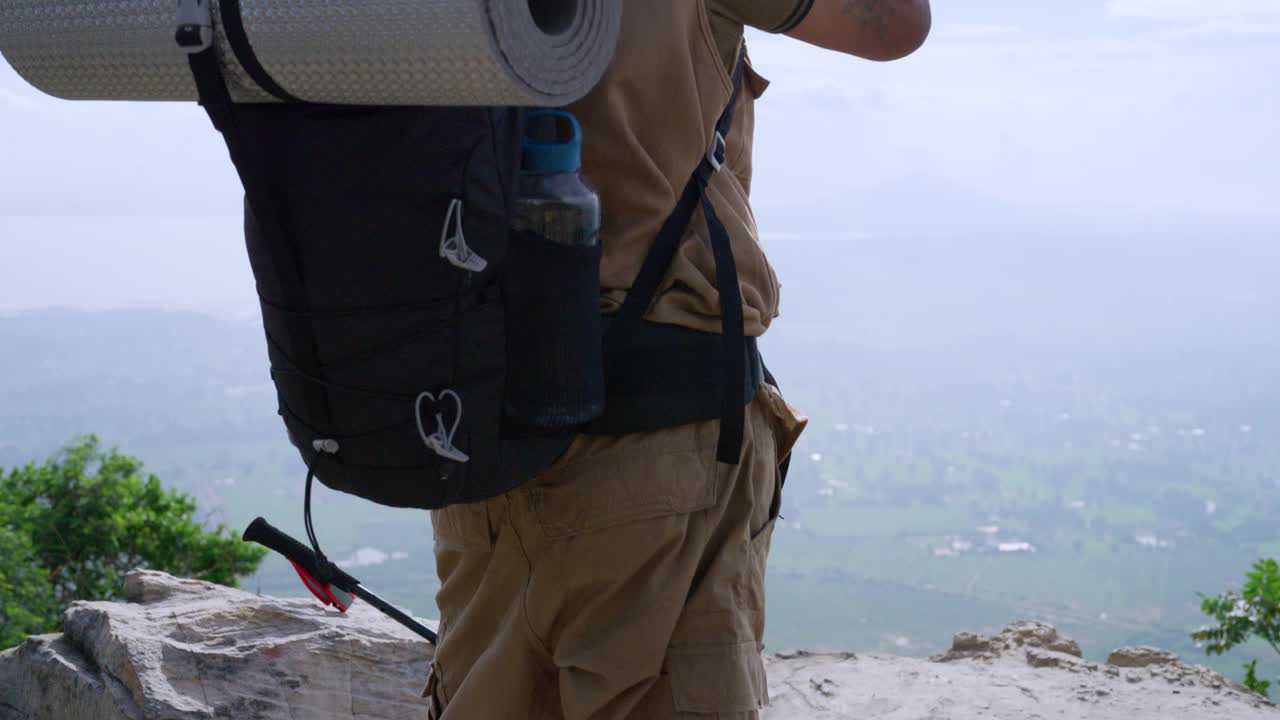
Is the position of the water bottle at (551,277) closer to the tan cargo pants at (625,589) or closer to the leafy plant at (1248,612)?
the tan cargo pants at (625,589)

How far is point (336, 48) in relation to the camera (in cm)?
130

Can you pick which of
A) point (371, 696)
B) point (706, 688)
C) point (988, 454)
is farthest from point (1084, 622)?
point (706, 688)

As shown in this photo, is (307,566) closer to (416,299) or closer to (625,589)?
(625,589)

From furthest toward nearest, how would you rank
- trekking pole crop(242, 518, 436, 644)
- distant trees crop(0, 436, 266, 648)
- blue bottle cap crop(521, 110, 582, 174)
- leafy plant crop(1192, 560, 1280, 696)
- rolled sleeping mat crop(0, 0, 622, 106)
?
leafy plant crop(1192, 560, 1280, 696), distant trees crop(0, 436, 266, 648), trekking pole crop(242, 518, 436, 644), blue bottle cap crop(521, 110, 582, 174), rolled sleeping mat crop(0, 0, 622, 106)

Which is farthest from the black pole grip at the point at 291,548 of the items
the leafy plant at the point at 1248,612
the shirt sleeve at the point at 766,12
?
the leafy plant at the point at 1248,612

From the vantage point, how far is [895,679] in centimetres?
396

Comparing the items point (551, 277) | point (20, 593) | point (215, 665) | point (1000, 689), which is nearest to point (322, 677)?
point (215, 665)

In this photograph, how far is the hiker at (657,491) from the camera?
1620 mm

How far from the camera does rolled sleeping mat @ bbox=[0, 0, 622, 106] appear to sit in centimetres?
127

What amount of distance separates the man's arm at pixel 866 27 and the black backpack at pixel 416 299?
0.27 m

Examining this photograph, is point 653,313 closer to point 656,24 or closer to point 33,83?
Result: point 656,24

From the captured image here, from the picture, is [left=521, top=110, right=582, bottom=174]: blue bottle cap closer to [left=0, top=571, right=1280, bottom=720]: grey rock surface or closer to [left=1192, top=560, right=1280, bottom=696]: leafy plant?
[left=0, top=571, right=1280, bottom=720]: grey rock surface

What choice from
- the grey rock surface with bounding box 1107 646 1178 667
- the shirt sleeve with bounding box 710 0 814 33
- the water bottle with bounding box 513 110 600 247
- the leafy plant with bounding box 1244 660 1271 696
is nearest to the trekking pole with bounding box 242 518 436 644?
the water bottle with bounding box 513 110 600 247

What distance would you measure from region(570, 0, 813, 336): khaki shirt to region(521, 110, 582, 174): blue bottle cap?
0.31ft
